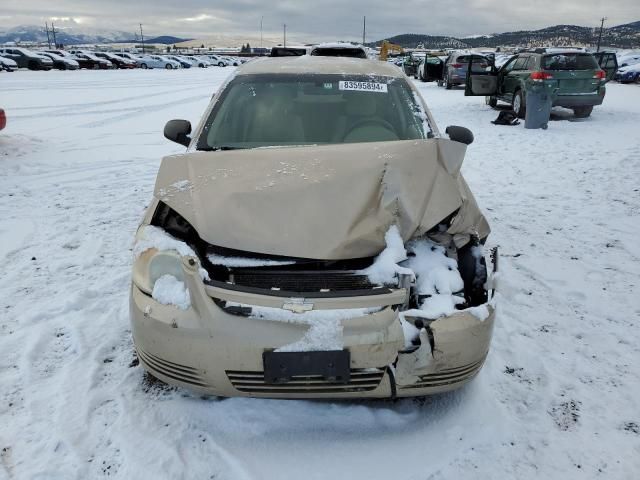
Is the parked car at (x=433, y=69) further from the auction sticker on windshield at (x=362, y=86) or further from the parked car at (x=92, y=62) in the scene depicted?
the parked car at (x=92, y=62)

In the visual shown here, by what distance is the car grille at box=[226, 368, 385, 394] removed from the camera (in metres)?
2.10

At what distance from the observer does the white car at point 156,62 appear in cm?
4603

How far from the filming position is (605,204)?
5.80m

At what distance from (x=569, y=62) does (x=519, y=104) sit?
4.46 ft

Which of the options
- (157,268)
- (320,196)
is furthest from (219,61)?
(157,268)

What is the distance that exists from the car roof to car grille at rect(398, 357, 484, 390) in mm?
2491

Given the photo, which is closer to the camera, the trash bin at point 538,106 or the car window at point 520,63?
the trash bin at point 538,106

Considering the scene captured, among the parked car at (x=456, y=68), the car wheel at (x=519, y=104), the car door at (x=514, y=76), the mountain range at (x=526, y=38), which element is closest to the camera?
the car wheel at (x=519, y=104)

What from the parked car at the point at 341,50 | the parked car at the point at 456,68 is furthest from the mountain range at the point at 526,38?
the parked car at the point at 341,50

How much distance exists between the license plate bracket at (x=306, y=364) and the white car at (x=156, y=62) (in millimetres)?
49566

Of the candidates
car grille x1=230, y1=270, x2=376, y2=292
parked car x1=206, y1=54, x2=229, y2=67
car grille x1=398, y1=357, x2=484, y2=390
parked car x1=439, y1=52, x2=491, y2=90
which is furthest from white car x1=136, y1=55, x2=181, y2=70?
car grille x1=398, y1=357, x2=484, y2=390

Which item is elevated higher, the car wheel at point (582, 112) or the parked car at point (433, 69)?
the parked car at point (433, 69)

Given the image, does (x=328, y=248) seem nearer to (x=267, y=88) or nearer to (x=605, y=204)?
(x=267, y=88)

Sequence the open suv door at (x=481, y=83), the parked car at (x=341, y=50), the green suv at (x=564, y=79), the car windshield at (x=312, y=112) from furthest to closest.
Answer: the open suv door at (x=481, y=83), the green suv at (x=564, y=79), the parked car at (x=341, y=50), the car windshield at (x=312, y=112)
